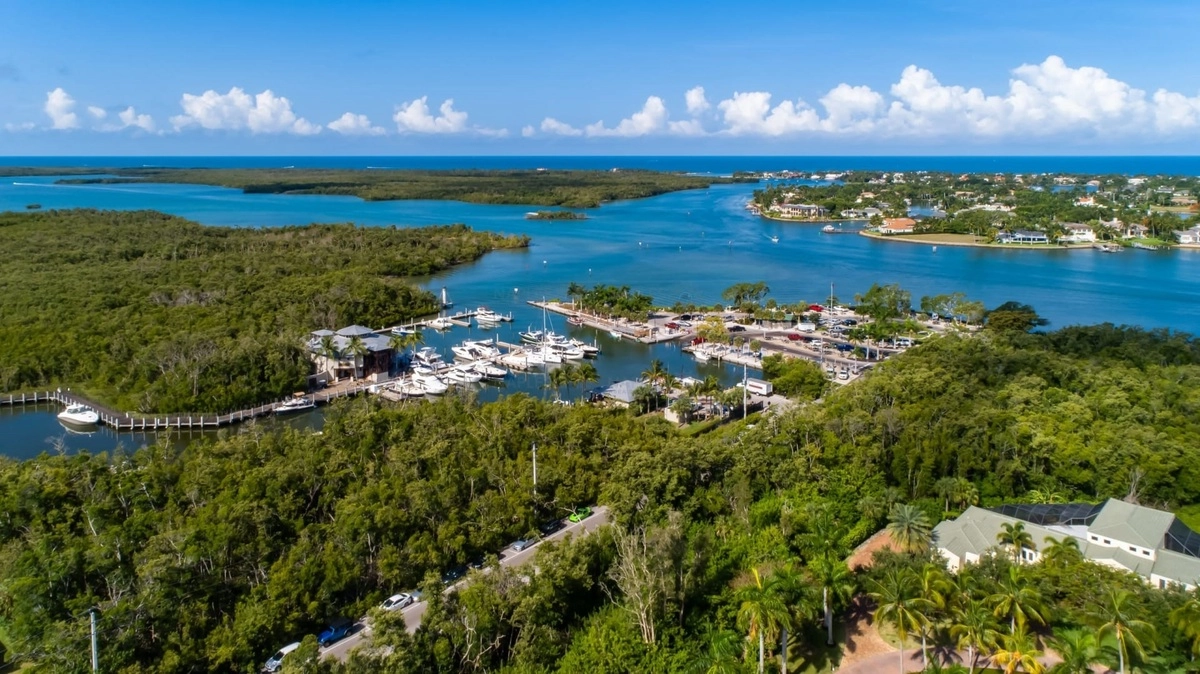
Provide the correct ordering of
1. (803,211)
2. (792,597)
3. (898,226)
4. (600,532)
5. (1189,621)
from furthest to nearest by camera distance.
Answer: (803,211), (898,226), (600,532), (792,597), (1189,621)

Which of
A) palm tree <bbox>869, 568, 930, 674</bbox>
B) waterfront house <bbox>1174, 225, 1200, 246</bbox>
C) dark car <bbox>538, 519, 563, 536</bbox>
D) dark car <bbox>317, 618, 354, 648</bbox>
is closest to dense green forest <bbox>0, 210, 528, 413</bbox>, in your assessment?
dark car <bbox>538, 519, 563, 536</bbox>

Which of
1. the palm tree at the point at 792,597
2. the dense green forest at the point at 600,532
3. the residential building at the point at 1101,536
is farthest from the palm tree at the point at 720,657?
the residential building at the point at 1101,536

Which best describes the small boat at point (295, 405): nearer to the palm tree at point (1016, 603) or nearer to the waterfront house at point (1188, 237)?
the palm tree at point (1016, 603)

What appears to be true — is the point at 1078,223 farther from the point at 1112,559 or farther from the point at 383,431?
the point at 383,431

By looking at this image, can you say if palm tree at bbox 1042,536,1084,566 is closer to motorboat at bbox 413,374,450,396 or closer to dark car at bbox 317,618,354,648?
dark car at bbox 317,618,354,648

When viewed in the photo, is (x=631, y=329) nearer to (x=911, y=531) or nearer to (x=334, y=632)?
(x=911, y=531)

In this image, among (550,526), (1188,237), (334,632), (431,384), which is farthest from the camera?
(1188,237)

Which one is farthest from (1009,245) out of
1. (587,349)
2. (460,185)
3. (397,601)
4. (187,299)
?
(460,185)
